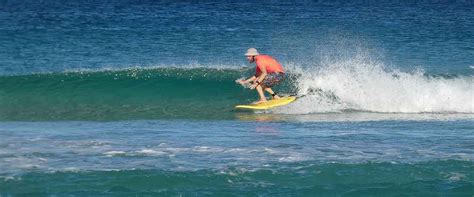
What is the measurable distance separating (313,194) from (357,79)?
10754 millimetres

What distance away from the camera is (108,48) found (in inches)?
1367

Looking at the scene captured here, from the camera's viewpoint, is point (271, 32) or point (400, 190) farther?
point (271, 32)

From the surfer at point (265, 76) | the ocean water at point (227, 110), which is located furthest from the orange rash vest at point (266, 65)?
the ocean water at point (227, 110)

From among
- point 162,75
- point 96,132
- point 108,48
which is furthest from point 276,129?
point 108,48

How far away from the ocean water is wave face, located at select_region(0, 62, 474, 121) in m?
0.05

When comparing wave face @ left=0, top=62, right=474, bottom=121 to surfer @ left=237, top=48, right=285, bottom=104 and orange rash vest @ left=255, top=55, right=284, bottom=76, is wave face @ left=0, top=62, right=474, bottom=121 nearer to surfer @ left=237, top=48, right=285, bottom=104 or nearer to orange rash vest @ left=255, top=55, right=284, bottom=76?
surfer @ left=237, top=48, right=285, bottom=104

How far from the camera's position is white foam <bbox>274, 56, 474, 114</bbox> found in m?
21.4

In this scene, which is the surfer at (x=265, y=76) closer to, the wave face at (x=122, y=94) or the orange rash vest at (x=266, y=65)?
the orange rash vest at (x=266, y=65)

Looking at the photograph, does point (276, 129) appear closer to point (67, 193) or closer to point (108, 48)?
point (67, 193)

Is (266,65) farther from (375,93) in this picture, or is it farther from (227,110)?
(375,93)

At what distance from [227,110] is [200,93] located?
8.99 ft

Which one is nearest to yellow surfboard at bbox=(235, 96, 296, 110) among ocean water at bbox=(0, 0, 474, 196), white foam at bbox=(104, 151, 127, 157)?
ocean water at bbox=(0, 0, 474, 196)

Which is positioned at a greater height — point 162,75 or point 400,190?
point 162,75

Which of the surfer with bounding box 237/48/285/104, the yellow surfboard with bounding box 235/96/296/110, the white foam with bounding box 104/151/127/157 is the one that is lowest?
the white foam with bounding box 104/151/127/157
